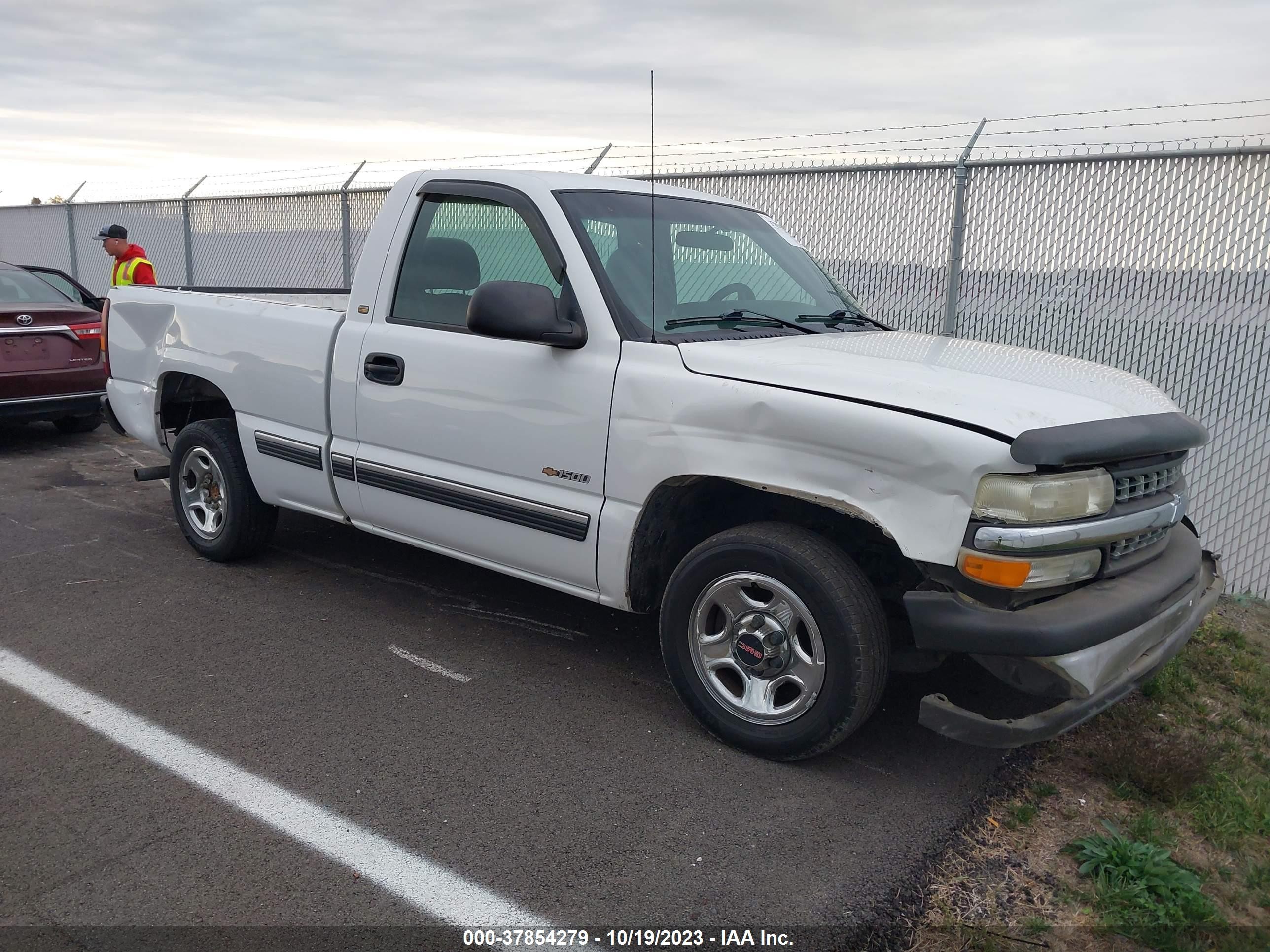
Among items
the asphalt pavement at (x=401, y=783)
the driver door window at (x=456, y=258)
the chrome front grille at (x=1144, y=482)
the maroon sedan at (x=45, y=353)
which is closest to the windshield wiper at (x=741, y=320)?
the driver door window at (x=456, y=258)

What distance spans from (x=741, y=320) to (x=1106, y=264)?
411cm

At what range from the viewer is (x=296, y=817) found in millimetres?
3229

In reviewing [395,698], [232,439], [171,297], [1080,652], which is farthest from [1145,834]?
[171,297]

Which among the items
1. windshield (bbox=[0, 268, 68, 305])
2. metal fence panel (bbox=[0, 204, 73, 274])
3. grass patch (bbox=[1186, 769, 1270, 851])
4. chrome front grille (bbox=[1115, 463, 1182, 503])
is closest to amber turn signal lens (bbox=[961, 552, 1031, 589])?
chrome front grille (bbox=[1115, 463, 1182, 503])

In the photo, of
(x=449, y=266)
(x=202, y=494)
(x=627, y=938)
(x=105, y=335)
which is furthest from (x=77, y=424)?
(x=627, y=938)

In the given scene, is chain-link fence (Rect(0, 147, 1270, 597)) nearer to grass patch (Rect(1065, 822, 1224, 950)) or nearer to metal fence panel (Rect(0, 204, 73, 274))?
grass patch (Rect(1065, 822, 1224, 950))

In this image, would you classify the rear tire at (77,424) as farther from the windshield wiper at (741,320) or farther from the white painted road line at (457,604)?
the windshield wiper at (741,320)

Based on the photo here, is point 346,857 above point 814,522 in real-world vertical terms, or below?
below

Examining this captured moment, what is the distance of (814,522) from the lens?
3.85m

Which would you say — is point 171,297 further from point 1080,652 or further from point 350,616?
point 1080,652

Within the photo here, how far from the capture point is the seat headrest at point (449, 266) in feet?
14.7

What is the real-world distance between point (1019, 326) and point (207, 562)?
18.5 feet

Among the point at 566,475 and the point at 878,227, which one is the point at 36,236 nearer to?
the point at 878,227

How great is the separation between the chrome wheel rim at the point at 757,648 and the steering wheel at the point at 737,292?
1.29 metres
